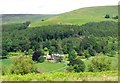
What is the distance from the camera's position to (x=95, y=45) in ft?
89.5

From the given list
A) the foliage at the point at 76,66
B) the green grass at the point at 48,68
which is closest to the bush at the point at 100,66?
the foliage at the point at 76,66

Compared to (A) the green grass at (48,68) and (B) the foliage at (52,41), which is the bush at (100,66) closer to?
(A) the green grass at (48,68)

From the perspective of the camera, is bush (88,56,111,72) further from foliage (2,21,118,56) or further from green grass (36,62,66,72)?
foliage (2,21,118,56)

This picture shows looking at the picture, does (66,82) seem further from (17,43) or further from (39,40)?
(39,40)

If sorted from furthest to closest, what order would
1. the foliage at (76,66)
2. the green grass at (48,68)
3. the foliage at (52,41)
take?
1. the foliage at (52,41)
2. the green grass at (48,68)
3. the foliage at (76,66)

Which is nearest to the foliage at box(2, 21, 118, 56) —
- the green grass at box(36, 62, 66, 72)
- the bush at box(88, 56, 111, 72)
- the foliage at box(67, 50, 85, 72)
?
the green grass at box(36, 62, 66, 72)

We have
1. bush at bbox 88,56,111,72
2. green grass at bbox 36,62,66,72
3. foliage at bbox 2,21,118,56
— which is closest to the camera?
bush at bbox 88,56,111,72

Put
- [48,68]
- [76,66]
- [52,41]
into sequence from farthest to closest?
[52,41]
[48,68]
[76,66]

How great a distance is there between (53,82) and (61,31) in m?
43.1

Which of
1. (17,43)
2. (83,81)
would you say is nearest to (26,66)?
(83,81)

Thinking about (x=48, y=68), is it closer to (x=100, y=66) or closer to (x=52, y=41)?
(x=100, y=66)

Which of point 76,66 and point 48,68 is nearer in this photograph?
point 76,66

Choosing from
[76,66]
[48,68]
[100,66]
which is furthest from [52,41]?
[100,66]

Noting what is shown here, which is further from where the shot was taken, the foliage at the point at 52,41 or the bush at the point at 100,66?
the foliage at the point at 52,41
